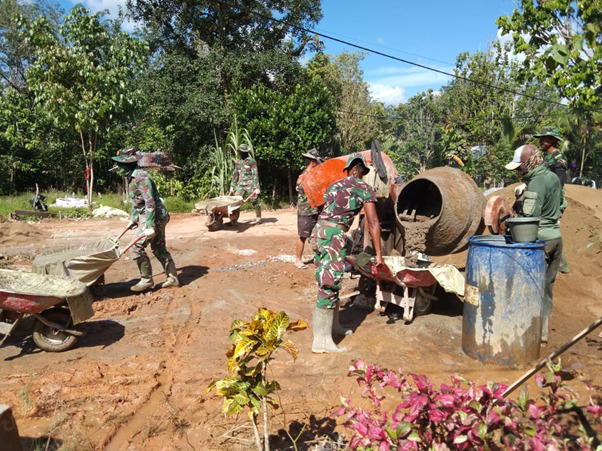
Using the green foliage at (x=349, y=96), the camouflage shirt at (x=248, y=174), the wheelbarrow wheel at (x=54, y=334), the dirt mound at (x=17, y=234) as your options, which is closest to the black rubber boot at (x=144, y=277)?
the wheelbarrow wheel at (x=54, y=334)

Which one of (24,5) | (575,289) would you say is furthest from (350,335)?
(24,5)

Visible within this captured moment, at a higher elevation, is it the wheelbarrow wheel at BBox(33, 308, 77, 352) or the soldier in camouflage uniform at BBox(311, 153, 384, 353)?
the soldier in camouflage uniform at BBox(311, 153, 384, 353)

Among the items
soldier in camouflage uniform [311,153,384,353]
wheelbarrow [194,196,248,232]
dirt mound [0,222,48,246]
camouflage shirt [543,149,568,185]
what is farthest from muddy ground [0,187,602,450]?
wheelbarrow [194,196,248,232]

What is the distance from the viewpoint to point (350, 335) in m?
→ 4.50

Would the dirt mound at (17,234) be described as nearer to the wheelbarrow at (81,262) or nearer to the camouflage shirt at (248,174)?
the wheelbarrow at (81,262)

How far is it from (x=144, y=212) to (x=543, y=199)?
14.9 ft

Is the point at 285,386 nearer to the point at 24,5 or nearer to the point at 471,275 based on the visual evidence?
the point at 471,275

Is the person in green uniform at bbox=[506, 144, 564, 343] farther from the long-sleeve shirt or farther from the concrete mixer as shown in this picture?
the concrete mixer

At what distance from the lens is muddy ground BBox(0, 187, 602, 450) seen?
3.01 meters

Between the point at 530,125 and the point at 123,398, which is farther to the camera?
the point at 530,125

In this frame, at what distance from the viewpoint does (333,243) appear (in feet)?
13.4

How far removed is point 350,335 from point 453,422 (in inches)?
113

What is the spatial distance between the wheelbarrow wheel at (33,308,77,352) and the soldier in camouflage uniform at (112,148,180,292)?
152 centimetres

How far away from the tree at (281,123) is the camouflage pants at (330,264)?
10729mm
